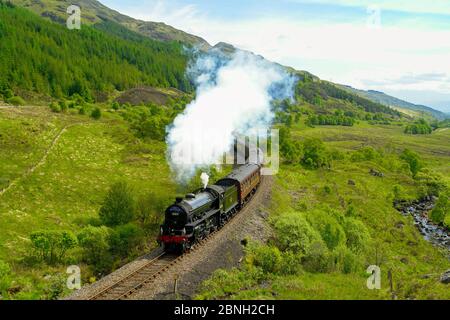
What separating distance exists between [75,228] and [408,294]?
3016cm

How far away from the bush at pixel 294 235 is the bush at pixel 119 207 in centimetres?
1306

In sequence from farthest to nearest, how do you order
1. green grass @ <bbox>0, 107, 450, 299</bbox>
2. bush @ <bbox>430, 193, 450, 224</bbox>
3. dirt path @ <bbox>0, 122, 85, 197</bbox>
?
bush @ <bbox>430, 193, 450, 224</bbox> < dirt path @ <bbox>0, 122, 85, 197</bbox> < green grass @ <bbox>0, 107, 450, 299</bbox>

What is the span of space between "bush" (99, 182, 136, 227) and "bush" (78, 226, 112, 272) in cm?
446

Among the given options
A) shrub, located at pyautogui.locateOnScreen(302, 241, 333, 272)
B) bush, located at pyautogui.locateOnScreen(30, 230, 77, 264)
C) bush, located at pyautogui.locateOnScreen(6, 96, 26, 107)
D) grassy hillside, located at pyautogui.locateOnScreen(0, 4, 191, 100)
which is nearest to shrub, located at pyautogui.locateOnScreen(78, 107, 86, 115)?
bush, located at pyautogui.locateOnScreen(6, 96, 26, 107)

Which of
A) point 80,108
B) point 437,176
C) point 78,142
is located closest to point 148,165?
point 78,142

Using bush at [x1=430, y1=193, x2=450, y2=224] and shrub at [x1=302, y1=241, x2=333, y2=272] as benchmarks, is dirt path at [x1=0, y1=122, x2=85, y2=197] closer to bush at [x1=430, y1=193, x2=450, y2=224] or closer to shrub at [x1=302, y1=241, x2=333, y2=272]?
shrub at [x1=302, y1=241, x2=333, y2=272]

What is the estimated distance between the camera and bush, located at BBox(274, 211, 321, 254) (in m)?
30.8

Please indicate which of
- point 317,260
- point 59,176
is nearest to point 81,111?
point 59,176

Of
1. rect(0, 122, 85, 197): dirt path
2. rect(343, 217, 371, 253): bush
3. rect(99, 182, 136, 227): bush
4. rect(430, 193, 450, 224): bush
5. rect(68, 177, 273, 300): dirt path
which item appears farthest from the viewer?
rect(430, 193, 450, 224): bush

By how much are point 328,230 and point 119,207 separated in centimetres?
1924

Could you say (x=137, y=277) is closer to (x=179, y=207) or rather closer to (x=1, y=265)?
(x=179, y=207)

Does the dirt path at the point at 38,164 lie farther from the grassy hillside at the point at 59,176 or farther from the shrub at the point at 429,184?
the shrub at the point at 429,184

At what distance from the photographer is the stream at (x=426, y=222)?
55.6m

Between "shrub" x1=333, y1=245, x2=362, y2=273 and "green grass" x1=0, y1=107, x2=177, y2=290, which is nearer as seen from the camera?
"shrub" x1=333, y1=245, x2=362, y2=273
